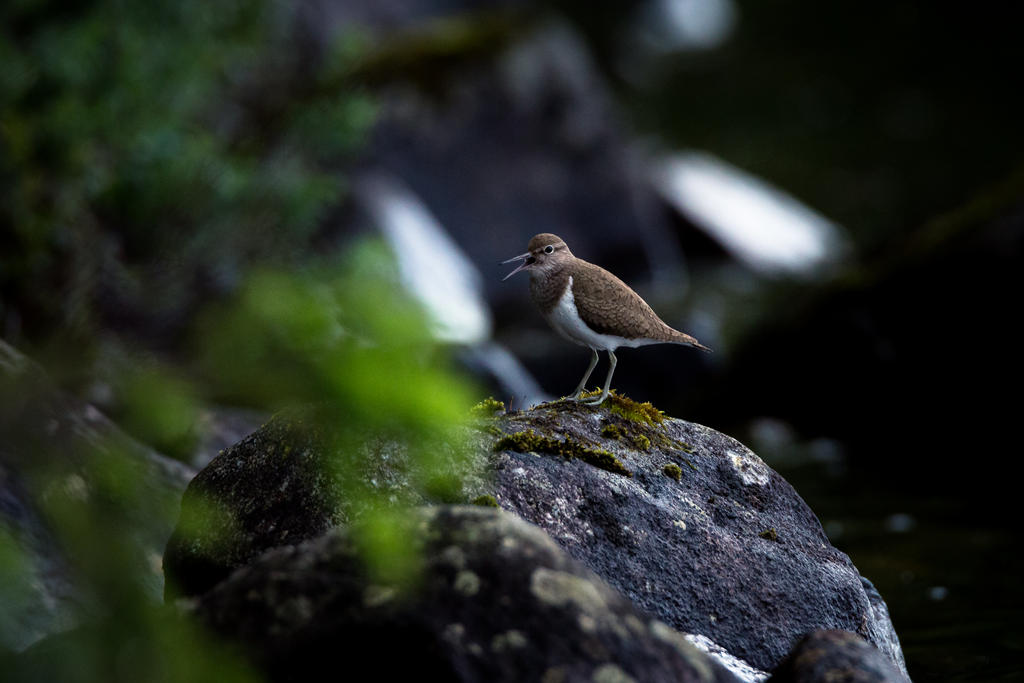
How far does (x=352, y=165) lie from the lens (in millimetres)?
12258

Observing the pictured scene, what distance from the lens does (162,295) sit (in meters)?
3.39

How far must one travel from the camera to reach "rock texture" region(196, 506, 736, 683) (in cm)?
261

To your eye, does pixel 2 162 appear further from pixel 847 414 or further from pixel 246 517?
pixel 847 414

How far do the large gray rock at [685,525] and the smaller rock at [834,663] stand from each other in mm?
381

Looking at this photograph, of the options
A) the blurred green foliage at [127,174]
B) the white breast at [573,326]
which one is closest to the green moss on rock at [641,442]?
the white breast at [573,326]

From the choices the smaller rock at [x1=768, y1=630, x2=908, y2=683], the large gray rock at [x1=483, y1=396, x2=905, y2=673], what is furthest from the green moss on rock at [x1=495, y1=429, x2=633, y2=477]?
the smaller rock at [x1=768, y1=630, x2=908, y2=683]

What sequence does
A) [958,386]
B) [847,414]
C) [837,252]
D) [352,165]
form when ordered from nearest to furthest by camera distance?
[958,386] → [847,414] → [352,165] → [837,252]

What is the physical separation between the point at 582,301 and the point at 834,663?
1.65 metres

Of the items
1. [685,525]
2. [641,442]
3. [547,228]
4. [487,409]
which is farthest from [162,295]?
[547,228]

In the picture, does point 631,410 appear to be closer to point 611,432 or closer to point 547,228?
point 611,432

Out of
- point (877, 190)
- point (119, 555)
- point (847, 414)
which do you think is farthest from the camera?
point (877, 190)

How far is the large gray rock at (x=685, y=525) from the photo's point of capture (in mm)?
3697

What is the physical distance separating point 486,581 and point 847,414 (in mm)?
7562

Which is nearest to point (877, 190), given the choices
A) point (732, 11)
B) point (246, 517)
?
point (732, 11)
